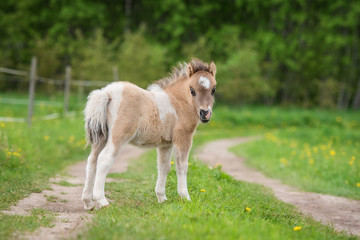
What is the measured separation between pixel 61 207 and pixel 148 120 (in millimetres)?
1923

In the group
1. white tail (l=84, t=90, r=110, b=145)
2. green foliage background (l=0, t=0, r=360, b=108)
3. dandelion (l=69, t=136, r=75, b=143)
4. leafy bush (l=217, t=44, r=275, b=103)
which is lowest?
dandelion (l=69, t=136, r=75, b=143)

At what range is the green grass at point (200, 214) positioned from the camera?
3984 mm

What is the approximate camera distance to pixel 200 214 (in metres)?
4.62

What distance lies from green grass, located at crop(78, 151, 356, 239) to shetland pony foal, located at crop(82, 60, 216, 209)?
1.75ft

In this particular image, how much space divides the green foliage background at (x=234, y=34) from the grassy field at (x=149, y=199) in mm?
23013

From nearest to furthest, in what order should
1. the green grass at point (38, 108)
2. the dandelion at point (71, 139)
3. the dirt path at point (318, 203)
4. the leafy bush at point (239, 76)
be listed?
1. the dirt path at point (318, 203)
2. the dandelion at point (71, 139)
3. the green grass at point (38, 108)
4. the leafy bush at point (239, 76)

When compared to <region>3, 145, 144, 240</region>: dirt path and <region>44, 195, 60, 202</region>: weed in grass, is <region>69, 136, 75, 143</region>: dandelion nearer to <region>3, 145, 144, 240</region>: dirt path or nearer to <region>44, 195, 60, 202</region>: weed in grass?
→ <region>3, 145, 144, 240</region>: dirt path

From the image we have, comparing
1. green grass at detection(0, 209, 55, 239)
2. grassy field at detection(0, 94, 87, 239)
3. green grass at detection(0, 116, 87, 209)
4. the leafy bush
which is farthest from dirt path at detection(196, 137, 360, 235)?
the leafy bush

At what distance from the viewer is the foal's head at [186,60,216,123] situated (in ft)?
19.3

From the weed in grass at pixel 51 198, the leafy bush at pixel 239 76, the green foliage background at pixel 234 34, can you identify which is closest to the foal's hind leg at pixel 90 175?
the weed in grass at pixel 51 198

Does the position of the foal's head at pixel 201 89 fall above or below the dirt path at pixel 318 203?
above

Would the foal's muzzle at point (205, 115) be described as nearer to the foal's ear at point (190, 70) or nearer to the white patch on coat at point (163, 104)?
the white patch on coat at point (163, 104)

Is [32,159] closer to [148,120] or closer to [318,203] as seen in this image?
[148,120]

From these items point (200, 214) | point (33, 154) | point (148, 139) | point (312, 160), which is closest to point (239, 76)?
point (312, 160)
